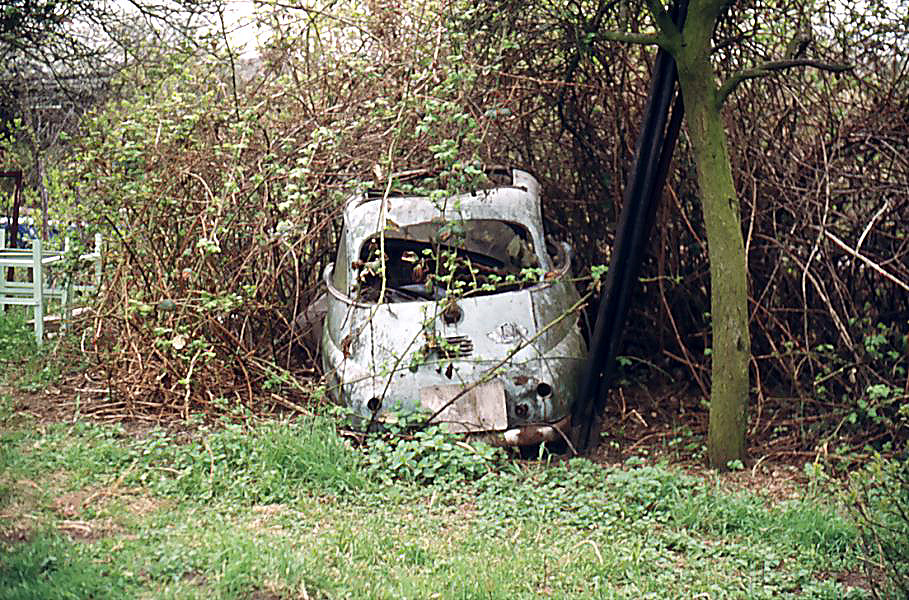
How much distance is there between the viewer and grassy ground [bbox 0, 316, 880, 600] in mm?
4723

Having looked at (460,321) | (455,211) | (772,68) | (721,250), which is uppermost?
(772,68)

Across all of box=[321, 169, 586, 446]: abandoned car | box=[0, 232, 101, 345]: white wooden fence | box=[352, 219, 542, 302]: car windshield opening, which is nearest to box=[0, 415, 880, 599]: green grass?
box=[321, 169, 586, 446]: abandoned car

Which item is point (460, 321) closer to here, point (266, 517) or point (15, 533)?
point (266, 517)

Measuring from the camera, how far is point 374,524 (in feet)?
18.3

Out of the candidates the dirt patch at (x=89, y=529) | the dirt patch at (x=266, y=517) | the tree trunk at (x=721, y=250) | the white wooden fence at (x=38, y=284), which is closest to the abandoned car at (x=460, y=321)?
the tree trunk at (x=721, y=250)

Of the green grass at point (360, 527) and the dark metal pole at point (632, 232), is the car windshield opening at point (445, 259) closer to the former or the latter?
the dark metal pole at point (632, 232)

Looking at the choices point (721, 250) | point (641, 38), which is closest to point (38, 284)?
point (641, 38)

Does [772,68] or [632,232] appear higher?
[772,68]

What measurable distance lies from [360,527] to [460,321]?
226 centimetres

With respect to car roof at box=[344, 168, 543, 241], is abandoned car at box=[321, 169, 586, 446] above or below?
below

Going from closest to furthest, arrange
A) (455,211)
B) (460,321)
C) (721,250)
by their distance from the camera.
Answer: (721,250) < (460,321) < (455,211)

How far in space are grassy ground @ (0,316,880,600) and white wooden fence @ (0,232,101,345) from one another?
7.53 feet

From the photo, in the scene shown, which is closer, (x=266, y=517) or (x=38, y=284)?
(x=266, y=517)

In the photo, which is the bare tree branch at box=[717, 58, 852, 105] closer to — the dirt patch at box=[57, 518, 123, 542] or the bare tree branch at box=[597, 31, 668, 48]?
the bare tree branch at box=[597, 31, 668, 48]
